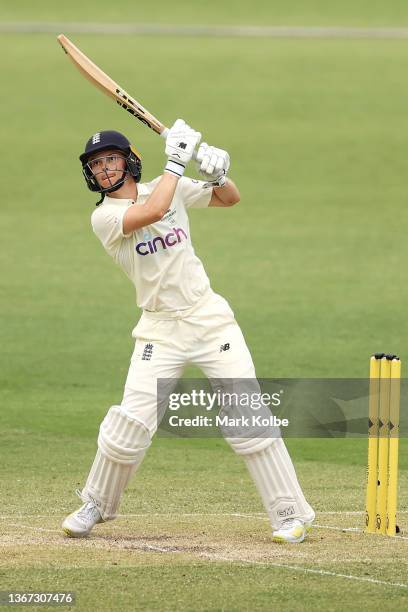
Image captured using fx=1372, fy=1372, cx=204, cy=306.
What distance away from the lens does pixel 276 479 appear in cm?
718

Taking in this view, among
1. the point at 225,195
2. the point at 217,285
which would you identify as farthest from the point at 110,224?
the point at 217,285

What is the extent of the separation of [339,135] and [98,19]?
13217 millimetres

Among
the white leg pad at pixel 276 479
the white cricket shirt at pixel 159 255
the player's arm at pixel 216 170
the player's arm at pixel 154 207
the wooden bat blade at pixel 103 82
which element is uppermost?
the wooden bat blade at pixel 103 82

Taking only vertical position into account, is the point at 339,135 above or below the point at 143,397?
above

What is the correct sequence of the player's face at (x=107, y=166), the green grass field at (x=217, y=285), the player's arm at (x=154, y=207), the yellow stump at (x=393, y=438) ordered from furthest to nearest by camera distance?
the player's face at (x=107, y=166)
the yellow stump at (x=393, y=438)
the player's arm at (x=154, y=207)
the green grass field at (x=217, y=285)

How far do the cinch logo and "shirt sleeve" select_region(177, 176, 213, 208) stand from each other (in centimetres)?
27

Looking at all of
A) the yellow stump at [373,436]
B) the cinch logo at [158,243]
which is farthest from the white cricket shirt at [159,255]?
the yellow stump at [373,436]

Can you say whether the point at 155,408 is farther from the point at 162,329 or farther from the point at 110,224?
the point at 110,224

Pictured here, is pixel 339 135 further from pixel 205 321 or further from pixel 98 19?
pixel 205 321

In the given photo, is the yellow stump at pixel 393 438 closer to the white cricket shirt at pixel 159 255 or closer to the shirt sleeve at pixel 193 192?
the white cricket shirt at pixel 159 255

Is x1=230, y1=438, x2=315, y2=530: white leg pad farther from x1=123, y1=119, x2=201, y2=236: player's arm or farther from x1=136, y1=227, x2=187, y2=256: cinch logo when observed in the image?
x1=123, y1=119, x2=201, y2=236: player's arm

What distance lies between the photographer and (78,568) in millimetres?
6496

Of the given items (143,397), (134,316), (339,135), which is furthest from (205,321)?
(339,135)

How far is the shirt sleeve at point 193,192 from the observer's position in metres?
7.45
